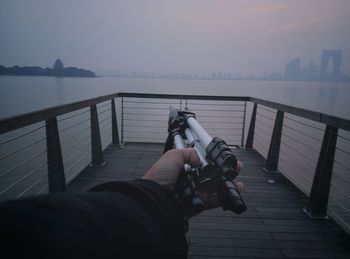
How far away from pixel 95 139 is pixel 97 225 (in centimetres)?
407

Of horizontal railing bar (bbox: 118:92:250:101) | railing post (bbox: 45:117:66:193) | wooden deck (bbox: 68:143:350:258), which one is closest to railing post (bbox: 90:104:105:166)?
wooden deck (bbox: 68:143:350:258)

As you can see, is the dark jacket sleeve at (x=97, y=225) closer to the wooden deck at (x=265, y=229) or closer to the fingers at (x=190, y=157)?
the fingers at (x=190, y=157)

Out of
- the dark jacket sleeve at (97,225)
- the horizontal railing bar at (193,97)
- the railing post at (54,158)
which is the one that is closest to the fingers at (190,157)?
the dark jacket sleeve at (97,225)

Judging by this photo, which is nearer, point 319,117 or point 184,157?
point 184,157

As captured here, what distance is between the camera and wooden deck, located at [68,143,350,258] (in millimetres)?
2393

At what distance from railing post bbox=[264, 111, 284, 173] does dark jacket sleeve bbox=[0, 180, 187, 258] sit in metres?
3.74

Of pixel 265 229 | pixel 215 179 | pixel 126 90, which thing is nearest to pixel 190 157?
pixel 215 179

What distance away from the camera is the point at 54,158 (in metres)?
2.95

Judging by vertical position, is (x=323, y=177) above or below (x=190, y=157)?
below

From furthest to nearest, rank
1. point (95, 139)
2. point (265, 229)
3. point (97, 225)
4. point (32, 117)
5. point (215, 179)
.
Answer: point (95, 139) < point (265, 229) < point (32, 117) < point (215, 179) < point (97, 225)

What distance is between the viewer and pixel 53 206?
1.68ft

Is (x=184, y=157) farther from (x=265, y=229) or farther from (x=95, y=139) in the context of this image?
(x=95, y=139)

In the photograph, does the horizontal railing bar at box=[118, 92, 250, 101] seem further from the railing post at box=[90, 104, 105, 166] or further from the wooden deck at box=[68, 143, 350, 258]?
the wooden deck at box=[68, 143, 350, 258]

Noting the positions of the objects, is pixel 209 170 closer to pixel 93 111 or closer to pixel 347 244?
pixel 347 244
